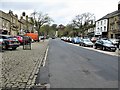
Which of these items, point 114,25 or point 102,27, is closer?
point 114,25

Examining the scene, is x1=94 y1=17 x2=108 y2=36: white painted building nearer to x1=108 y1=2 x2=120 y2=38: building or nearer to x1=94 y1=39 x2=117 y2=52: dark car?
x1=108 y1=2 x2=120 y2=38: building

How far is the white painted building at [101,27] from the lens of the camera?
69.2m

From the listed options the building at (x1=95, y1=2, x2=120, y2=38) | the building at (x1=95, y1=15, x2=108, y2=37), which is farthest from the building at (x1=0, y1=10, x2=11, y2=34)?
the building at (x1=95, y1=15, x2=108, y2=37)

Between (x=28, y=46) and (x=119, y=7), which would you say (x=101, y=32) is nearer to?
(x=119, y=7)

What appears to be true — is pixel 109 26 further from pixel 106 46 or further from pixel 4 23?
pixel 106 46

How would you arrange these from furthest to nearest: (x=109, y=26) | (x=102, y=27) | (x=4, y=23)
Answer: (x=102, y=27)
(x=109, y=26)
(x=4, y=23)

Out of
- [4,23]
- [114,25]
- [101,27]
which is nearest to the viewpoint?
[4,23]

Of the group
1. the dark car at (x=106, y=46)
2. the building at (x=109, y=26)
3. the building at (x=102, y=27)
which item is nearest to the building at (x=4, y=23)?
the dark car at (x=106, y=46)

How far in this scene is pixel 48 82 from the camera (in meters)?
7.74

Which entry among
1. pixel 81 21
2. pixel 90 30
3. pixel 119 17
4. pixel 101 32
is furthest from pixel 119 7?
pixel 90 30

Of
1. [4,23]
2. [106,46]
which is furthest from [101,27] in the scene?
[106,46]

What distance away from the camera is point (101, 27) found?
73.3 metres

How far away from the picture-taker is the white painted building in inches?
2724

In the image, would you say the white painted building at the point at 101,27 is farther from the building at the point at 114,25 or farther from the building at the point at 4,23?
the building at the point at 4,23
